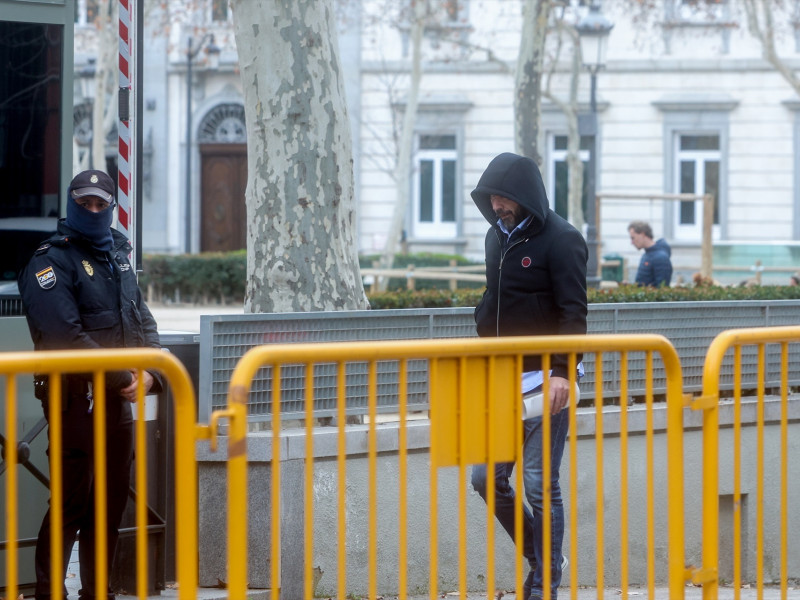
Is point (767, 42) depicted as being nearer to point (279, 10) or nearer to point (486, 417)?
point (279, 10)

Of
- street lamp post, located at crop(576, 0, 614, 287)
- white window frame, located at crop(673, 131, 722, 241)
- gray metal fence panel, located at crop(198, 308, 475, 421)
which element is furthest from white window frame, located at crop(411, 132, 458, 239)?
gray metal fence panel, located at crop(198, 308, 475, 421)

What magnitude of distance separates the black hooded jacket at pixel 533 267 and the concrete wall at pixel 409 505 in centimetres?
80

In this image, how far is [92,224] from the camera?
526cm

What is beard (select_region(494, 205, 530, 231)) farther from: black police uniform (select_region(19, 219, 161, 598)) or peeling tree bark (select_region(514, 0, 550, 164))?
peeling tree bark (select_region(514, 0, 550, 164))

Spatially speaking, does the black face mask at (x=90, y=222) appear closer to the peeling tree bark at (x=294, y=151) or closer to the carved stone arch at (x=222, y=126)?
the peeling tree bark at (x=294, y=151)

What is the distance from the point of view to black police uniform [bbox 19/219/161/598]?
5.12 meters

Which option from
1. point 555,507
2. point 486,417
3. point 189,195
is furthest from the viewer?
point 189,195

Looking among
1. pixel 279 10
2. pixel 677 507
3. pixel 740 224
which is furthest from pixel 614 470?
pixel 740 224

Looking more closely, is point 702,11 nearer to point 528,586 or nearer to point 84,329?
point 528,586

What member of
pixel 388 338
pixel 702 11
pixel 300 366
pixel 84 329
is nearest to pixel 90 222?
pixel 84 329

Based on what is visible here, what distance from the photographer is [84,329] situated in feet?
17.2

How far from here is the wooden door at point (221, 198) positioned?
3306 cm

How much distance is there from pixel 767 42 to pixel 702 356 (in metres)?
17.2

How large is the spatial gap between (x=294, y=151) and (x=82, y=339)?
2659 millimetres
